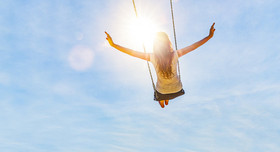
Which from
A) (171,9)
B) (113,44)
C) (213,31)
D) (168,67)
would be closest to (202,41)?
(213,31)

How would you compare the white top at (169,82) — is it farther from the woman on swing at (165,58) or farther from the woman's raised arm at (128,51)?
the woman's raised arm at (128,51)

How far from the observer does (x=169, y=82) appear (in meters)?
5.98

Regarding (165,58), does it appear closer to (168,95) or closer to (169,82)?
(169,82)

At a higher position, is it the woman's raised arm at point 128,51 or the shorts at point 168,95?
the woman's raised arm at point 128,51

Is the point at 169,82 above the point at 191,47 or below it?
below

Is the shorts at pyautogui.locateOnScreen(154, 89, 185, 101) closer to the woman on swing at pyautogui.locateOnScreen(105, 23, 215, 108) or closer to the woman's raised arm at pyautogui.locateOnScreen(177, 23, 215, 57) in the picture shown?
the woman on swing at pyautogui.locateOnScreen(105, 23, 215, 108)

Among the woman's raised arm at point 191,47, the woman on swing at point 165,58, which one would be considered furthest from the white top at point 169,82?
the woman's raised arm at point 191,47

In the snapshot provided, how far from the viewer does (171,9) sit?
258 inches

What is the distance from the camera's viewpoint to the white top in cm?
565

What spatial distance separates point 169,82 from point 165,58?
752 mm

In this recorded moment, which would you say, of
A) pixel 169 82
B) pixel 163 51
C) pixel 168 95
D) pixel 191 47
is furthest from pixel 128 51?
pixel 168 95

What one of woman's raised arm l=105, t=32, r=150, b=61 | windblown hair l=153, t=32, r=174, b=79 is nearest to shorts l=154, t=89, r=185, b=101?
windblown hair l=153, t=32, r=174, b=79

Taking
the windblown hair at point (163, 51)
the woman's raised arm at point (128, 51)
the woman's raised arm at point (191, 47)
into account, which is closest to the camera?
the windblown hair at point (163, 51)

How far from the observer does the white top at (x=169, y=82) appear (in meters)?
5.65
